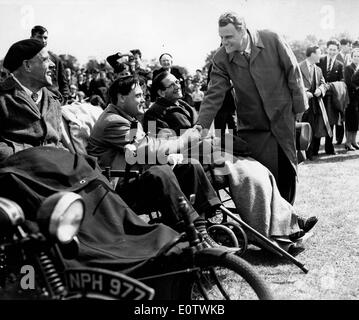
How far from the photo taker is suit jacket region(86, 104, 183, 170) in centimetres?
407

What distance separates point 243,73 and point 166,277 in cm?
248

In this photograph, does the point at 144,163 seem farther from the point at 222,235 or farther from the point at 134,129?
the point at 222,235

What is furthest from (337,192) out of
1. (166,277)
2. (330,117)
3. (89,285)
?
(89,285)

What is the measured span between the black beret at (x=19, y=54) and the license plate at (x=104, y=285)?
1.97 meters

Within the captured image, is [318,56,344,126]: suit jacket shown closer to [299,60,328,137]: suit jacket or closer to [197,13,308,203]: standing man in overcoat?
[299,60,328,137]: suit jacket

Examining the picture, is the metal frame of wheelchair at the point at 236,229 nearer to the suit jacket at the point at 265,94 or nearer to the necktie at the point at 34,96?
the necktie at the point at 34,96

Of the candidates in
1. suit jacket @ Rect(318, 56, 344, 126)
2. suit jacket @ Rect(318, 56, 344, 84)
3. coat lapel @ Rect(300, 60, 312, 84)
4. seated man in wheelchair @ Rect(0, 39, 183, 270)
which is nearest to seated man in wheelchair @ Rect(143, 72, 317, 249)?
seated man in wheelchair @ Rect(0, 39, 183, 270)

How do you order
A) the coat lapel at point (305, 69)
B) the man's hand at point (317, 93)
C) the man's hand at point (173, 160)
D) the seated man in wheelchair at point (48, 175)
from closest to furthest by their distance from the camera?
the seated man in wheelchair at point (48, 175) < the man's hand at point (173, 160) < the coat lapel at point (305, 69) < the man's hand at point (317, 93)

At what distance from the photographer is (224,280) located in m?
3.00

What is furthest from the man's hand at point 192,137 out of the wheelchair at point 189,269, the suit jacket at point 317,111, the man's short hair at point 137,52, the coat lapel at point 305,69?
the suit jacket at point 317,111

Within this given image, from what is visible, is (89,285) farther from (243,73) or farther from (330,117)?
(330,117)

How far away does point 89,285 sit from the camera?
238 centimetres

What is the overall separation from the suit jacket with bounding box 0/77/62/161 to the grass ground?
196 centimetres

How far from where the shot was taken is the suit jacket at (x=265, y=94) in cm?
455
